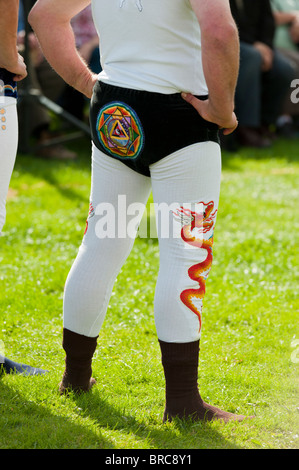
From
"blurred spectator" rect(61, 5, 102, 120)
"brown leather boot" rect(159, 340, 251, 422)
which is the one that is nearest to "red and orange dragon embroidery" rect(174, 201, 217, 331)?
"brown leather boot" rect(159, 340, 251, 422)

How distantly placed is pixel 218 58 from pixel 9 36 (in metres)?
0.87

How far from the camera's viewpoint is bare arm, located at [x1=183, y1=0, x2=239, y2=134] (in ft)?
6.77

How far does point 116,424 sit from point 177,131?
3.39 feet

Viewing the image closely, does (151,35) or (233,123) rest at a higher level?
(151,35)

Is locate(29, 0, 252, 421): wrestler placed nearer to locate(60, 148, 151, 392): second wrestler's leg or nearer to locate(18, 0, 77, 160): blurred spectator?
locate(60, 148, 151, 392): second wrestler's leg

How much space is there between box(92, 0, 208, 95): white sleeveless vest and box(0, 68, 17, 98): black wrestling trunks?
464mm

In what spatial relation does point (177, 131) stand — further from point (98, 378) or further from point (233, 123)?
point (98, 378)

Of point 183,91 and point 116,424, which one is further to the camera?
point 116,424

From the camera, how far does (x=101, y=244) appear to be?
8.16ft

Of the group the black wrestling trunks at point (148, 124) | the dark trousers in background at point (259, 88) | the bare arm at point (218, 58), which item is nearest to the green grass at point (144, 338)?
the black wrestling trunks at point (148, 124)

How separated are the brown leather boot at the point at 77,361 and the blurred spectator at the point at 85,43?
5134 millimetres

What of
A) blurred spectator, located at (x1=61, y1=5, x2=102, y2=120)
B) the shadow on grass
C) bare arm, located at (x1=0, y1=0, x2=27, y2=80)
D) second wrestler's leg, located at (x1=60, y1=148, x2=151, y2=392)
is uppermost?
bare arm, located at (x1=0, y1=0, x2=27, y2=80)
